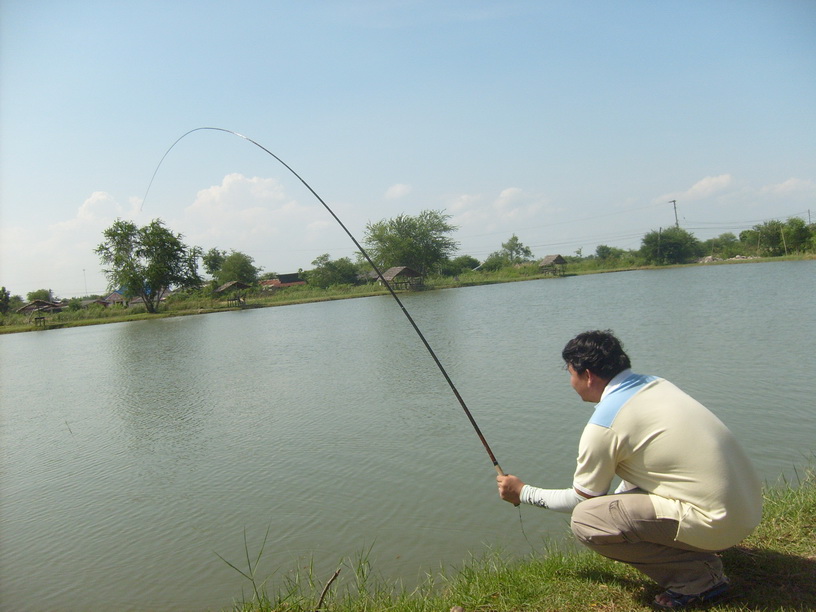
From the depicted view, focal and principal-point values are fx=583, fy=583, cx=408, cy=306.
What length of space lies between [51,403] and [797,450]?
42.7 feet

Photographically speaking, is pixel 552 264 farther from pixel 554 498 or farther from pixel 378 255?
pixel 554 498

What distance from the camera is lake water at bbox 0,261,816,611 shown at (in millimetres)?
4621

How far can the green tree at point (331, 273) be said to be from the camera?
72.6 metres

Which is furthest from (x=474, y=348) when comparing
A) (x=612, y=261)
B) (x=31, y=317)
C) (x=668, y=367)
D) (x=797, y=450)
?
(x=612, y=261)

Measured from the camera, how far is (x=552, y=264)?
76.8 m

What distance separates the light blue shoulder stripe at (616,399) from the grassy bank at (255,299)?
161 feet

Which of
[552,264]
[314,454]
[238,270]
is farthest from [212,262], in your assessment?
[314,454]

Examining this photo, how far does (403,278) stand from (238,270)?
26.2m

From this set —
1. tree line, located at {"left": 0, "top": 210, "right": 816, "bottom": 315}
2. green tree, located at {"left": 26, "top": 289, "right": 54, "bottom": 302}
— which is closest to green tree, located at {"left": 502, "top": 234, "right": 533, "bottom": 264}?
tree line, located at {"left": 0, "top": 210, "right": 816, "bottom": 315}

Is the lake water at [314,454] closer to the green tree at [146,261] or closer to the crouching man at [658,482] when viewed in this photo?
the crouching man at [658,482]

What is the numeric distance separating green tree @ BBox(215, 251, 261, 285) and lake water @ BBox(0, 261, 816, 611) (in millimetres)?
64956

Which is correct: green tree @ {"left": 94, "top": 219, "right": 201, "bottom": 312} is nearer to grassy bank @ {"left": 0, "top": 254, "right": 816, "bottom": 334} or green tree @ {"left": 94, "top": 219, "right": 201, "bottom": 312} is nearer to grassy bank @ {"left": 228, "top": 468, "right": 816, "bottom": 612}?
grassy bank @ {"left": 0, "top": 254, "right": 816, "bottom": 334}

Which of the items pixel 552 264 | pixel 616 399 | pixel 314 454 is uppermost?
pixel 552 264

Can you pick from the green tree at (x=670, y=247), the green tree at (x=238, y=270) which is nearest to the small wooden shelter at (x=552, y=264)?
the green tree at (x=670, y=247)
